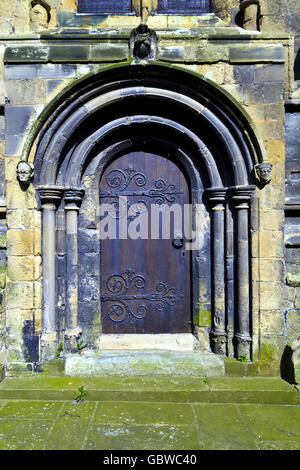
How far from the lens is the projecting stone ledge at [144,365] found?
3680mm

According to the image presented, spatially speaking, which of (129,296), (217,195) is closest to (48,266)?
(129,296)

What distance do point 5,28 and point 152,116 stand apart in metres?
1.92

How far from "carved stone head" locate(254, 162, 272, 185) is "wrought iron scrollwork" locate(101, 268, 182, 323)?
159 centimetres

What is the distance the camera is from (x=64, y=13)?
4070 millimetres

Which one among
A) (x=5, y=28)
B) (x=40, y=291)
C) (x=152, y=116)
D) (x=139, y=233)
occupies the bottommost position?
(x=40, y=291)

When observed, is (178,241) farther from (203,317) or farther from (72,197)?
(72,197)

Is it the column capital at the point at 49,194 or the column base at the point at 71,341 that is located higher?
the column capital at the point at 49,194

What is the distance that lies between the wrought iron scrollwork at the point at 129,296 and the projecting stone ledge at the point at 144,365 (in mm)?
471

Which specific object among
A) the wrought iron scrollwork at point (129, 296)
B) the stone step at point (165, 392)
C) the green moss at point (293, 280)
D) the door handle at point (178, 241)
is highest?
the door handle at point (178, 241)

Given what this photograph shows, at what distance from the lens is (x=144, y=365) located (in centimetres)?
372

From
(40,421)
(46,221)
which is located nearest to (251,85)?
(46,221)

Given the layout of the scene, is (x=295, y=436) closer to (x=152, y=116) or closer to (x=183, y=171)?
(x=183, y=171)

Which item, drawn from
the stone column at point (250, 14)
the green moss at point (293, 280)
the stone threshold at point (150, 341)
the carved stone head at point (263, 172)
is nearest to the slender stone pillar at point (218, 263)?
the stone threshold at point (150, 341)

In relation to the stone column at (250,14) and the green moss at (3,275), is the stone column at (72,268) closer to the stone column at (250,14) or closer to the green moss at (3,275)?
the green moss at (3,275)
